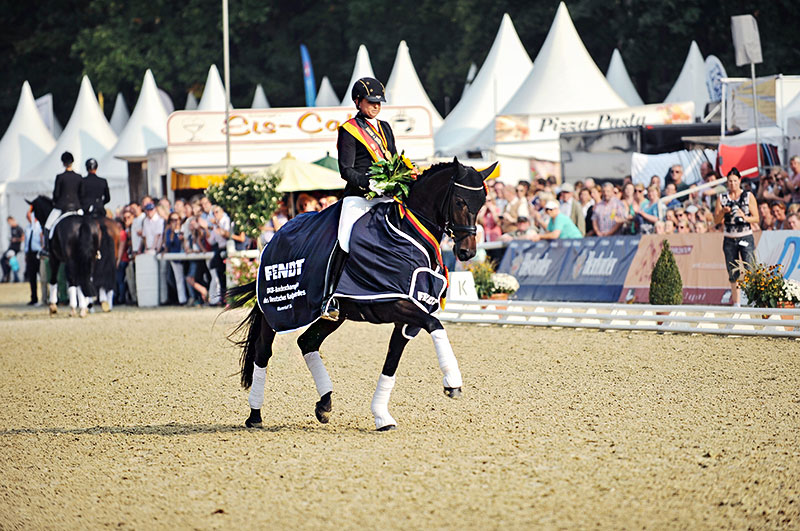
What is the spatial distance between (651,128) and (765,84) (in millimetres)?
2638

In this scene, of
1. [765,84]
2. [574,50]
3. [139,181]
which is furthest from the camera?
[139,181]

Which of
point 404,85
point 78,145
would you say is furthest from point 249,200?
point 78,145

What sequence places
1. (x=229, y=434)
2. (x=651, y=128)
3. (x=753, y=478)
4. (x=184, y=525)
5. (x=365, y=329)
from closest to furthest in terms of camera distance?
(x=184, y=525) < (x=753, y=478) < (x=229, y=434) < (x=365, y=329) < (x=651, y=128)

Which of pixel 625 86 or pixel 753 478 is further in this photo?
pixel 625 86

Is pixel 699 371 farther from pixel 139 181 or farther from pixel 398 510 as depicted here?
pixel 139 181

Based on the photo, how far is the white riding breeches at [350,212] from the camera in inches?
341

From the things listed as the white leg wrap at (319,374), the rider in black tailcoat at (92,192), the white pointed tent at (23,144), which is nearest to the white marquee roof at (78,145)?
the white pointed tent at (23,144)

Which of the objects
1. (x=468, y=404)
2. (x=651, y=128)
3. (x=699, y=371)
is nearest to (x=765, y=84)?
(x=651, y=128)

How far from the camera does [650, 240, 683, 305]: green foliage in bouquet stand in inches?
662

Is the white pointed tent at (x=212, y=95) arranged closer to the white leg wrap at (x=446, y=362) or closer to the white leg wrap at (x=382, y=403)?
the white leg wrap at (x=382, y=403)

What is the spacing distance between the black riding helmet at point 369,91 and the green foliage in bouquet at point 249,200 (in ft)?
46.5

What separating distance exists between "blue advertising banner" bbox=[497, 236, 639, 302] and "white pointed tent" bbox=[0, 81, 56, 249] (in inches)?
1174

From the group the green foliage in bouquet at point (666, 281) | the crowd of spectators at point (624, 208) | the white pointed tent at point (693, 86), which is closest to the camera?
the green foliage in bouquet at point (666, 281)

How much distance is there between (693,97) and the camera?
39.6 metres
